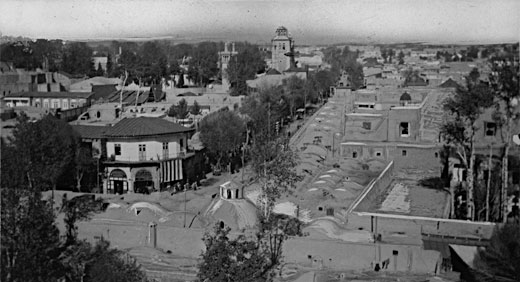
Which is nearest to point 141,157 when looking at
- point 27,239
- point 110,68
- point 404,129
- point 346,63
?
point 110,68

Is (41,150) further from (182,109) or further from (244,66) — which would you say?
(244,66)

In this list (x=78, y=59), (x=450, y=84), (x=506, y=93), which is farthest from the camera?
(x=78, y=59)

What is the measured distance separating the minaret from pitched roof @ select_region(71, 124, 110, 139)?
88 centimetres

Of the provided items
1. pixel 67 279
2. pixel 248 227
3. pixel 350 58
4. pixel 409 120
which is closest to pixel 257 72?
pixel 350 58

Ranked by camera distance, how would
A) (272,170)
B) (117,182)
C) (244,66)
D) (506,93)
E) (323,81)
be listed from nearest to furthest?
(506,93), (272,170), (117,182), (244,66), (323,81)

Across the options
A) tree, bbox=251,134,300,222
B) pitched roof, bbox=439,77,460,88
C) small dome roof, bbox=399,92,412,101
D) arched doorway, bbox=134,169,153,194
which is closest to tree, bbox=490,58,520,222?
pitched roof, bbox=439,77,460,88

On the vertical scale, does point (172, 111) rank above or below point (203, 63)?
below

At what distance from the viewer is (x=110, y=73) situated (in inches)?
189

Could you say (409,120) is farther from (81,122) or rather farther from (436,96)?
(81,122)

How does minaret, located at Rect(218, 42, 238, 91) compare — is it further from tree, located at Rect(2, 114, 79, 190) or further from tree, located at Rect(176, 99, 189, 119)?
tree, located at Rect(2, 114, 79, 190)

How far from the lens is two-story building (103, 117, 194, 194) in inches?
174

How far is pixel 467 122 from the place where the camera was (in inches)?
168

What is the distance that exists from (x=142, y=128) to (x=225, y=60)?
985 millimetres

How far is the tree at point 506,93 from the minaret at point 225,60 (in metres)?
1.45
